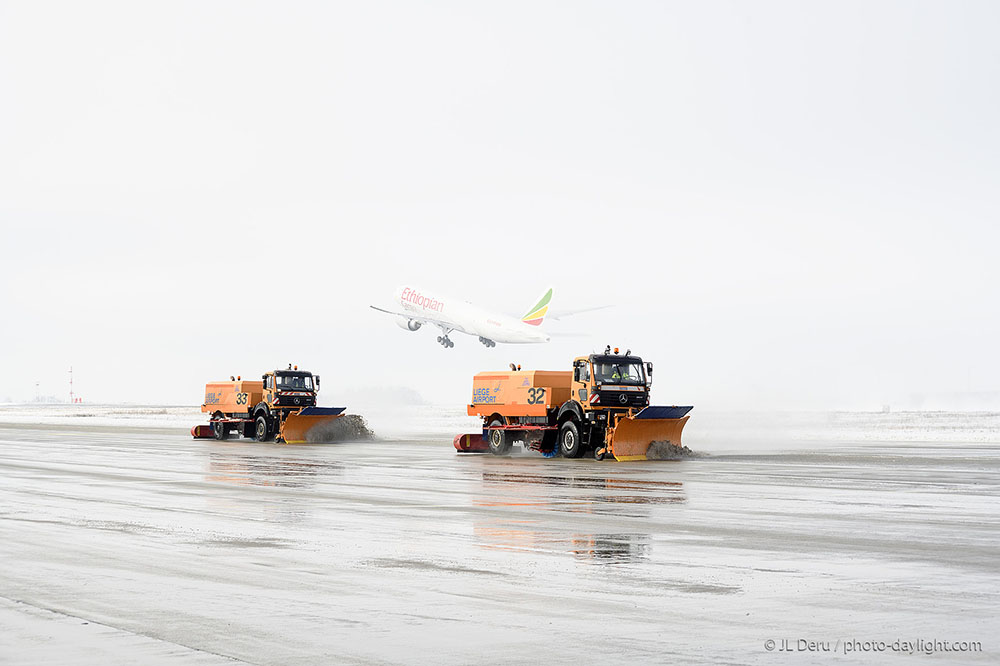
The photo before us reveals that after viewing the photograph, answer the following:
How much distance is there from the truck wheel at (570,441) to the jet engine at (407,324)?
58.6 m

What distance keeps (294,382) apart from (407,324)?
148 feet

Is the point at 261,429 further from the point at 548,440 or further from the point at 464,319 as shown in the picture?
the point at 464,319

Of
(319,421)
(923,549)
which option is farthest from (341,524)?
(319,421)

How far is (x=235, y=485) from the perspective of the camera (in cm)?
2527

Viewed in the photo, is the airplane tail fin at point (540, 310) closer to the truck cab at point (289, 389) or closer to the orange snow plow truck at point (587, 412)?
the truck cab at point (289, 389)

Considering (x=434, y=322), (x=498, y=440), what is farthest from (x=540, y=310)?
(x=498, y=440)

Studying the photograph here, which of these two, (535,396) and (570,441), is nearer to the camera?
(570,441)

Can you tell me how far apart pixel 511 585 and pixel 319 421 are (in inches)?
1562

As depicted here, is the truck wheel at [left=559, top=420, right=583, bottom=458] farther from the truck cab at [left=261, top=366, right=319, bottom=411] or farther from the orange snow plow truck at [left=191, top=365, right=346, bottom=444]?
the truck cab at [left=261, top=366, right=319, bottom=411]

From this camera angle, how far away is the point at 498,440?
39.8 m

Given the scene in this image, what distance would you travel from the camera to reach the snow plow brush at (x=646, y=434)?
1383 inches

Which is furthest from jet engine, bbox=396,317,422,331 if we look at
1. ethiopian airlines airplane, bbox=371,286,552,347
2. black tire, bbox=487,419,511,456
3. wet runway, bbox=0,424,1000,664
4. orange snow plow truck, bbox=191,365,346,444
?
wet runway, bbox=0,424,1000,664

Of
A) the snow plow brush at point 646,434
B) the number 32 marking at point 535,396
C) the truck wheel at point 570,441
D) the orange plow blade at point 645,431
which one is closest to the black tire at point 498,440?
the number 32 marking at point 535,396

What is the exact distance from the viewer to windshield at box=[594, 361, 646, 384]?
36.1 meters
